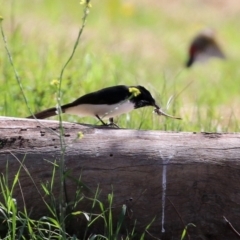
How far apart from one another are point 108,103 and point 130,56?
27.0ft

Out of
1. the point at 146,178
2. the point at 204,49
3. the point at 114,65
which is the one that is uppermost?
the point at 204,49

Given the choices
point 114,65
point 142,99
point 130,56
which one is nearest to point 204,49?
point 130,56

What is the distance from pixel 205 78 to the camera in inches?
480

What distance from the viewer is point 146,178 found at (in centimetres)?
409

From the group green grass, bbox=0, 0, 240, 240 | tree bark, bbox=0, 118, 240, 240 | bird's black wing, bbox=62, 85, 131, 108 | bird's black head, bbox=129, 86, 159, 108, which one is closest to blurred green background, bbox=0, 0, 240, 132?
green grass, bbox=0, 0, 240, 240

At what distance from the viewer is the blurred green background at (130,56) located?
6.46 meters

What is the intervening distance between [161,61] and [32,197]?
942 centimetres

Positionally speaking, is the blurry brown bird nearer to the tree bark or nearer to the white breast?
the white breast

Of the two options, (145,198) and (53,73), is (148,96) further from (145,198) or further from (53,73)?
(53,73)

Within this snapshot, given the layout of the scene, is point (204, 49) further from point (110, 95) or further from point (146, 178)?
point (146, 178)

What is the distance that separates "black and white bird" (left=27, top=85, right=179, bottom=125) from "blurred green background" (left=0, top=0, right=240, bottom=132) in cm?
82

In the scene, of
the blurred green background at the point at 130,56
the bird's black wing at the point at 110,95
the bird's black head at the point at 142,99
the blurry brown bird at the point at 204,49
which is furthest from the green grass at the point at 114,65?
the bird's black wing at the point at 110,95

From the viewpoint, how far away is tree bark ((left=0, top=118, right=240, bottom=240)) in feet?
13.4

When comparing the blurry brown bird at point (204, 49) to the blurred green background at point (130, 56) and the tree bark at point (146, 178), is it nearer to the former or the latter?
the blurred green background at point (130, 56)
